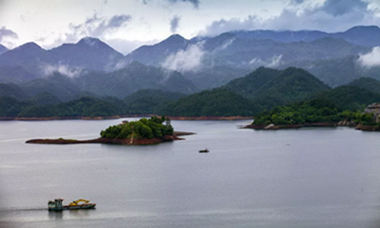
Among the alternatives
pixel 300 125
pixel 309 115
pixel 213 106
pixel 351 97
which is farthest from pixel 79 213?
pixel 213 106

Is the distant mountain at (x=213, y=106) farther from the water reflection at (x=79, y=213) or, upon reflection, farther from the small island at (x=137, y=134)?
the water reflection at (x=79, y=213)

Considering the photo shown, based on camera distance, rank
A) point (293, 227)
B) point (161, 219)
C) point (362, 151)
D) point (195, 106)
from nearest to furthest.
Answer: point (293, 227), point (161, 219), point (362, 151), point (195, 106)

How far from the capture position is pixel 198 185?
→ 47250mm

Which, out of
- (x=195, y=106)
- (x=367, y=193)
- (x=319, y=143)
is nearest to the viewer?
(x=367, y=193)

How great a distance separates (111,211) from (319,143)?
4584 centimetres

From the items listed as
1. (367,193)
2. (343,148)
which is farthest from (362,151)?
(367,193)

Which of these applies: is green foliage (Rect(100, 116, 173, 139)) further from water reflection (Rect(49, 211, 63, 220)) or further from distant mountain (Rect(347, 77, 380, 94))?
distant mountain (Rect(347, 77, 380, 94))

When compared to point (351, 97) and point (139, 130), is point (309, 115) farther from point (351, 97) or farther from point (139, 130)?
point (139, 130)

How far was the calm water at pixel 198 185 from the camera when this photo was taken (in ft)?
120

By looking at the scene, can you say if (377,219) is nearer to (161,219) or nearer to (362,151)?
(161,219)

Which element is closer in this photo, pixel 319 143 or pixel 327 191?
pixel 327 191

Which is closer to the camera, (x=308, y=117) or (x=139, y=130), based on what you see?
(x=139, y=130)

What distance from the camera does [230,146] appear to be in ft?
258

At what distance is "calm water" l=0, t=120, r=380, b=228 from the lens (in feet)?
120
